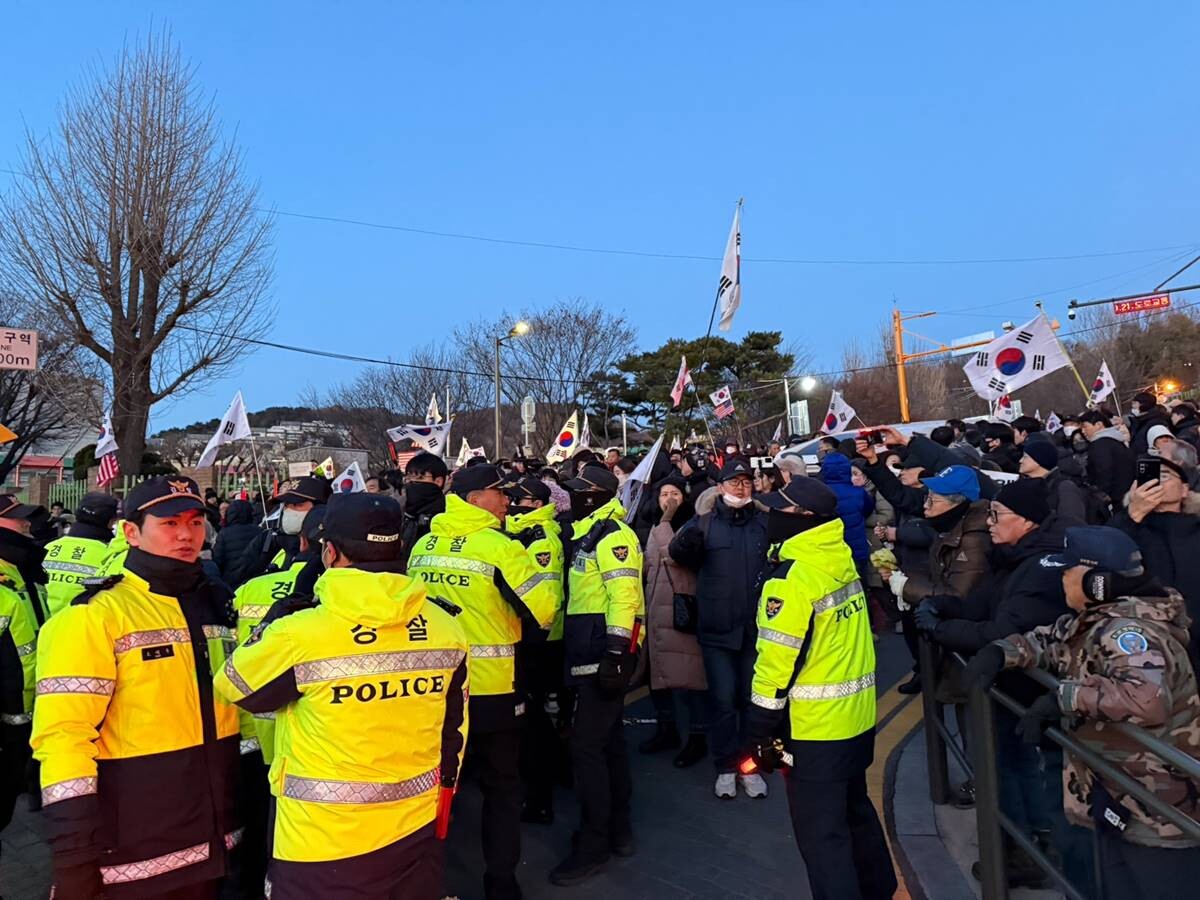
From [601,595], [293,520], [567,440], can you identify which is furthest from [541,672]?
[567,440]

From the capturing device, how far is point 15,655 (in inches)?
165

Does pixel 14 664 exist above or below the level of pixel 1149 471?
below

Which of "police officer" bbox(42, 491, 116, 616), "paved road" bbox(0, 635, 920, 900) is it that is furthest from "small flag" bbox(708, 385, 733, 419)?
"police officer" bbox(42, 491, 116, 616)

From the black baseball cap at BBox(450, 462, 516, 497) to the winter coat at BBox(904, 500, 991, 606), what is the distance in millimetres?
2686

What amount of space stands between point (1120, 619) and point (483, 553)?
2699 mm

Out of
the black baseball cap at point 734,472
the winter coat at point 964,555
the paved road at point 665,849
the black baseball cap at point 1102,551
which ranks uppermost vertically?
the black baseball cap at point 734,472

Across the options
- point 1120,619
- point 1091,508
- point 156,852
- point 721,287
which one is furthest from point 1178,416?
point 156,852

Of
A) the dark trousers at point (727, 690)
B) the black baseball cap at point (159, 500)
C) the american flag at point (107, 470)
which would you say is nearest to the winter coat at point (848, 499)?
the dark trousers at point (727, 690)

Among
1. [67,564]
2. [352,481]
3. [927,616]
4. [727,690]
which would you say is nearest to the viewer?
[927,616]

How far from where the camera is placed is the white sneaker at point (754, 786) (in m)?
5.31

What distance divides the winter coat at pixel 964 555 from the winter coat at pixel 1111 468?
149 inches

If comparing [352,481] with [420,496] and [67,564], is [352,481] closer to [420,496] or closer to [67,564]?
[420,496]

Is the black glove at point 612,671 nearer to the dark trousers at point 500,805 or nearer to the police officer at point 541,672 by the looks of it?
the police officer at point 541,672

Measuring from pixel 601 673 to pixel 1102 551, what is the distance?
2459 millimetres
